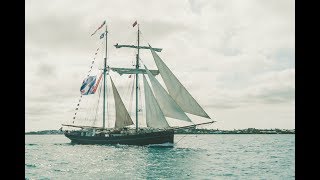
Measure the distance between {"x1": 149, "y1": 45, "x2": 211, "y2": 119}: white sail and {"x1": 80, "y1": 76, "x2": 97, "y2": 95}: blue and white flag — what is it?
15451mm

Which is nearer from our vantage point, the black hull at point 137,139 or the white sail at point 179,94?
the white sail at point 179,94

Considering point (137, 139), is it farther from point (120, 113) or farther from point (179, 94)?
point (179, 94)

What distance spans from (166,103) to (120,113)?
10753mm

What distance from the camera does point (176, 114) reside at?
156 feet

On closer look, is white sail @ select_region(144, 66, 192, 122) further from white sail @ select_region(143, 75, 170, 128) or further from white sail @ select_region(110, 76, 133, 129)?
white sail @ select_region(110, 76, 133, 129)

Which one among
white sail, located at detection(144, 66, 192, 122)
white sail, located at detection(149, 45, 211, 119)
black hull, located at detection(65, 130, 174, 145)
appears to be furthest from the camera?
black hull, located at detection(65, 130, 174, 145)

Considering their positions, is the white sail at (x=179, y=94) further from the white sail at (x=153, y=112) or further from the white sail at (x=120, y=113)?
the white sail at (x=120, y=113)

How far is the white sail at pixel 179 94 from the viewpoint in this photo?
45031 mm

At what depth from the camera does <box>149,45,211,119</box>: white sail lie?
4503cm

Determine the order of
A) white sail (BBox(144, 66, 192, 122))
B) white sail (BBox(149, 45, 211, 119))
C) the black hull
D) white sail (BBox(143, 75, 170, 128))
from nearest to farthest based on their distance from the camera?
white sail (BBox(149, 45, 211, 119)), white sail (BBox(144, 66, 192, 122)), white sail (BBox(143, 75, 170, 128)), the black hull

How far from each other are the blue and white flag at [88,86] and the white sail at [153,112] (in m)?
12.5
